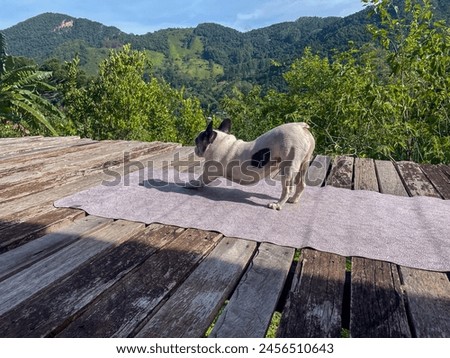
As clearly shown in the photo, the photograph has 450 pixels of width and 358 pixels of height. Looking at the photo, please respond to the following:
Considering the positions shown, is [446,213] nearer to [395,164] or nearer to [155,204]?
[395,164]

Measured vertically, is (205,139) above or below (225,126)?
below

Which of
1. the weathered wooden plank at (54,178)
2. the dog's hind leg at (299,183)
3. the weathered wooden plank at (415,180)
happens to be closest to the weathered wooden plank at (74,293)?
the dog's hind leg at (299,183)

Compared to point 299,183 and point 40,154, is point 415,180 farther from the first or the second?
point 40,154

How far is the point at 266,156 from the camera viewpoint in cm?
309

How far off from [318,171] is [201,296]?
3274mm

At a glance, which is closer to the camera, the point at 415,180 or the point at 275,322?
the point at 275,322

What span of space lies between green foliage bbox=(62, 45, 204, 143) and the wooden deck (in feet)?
46.8

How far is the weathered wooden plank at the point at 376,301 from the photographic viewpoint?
1.46 meters

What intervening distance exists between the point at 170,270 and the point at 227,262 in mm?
354

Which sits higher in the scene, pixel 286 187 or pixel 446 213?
pixel 286 187

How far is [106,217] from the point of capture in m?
2.70

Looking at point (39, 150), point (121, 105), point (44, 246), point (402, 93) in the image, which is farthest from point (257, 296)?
point (121, 105)
